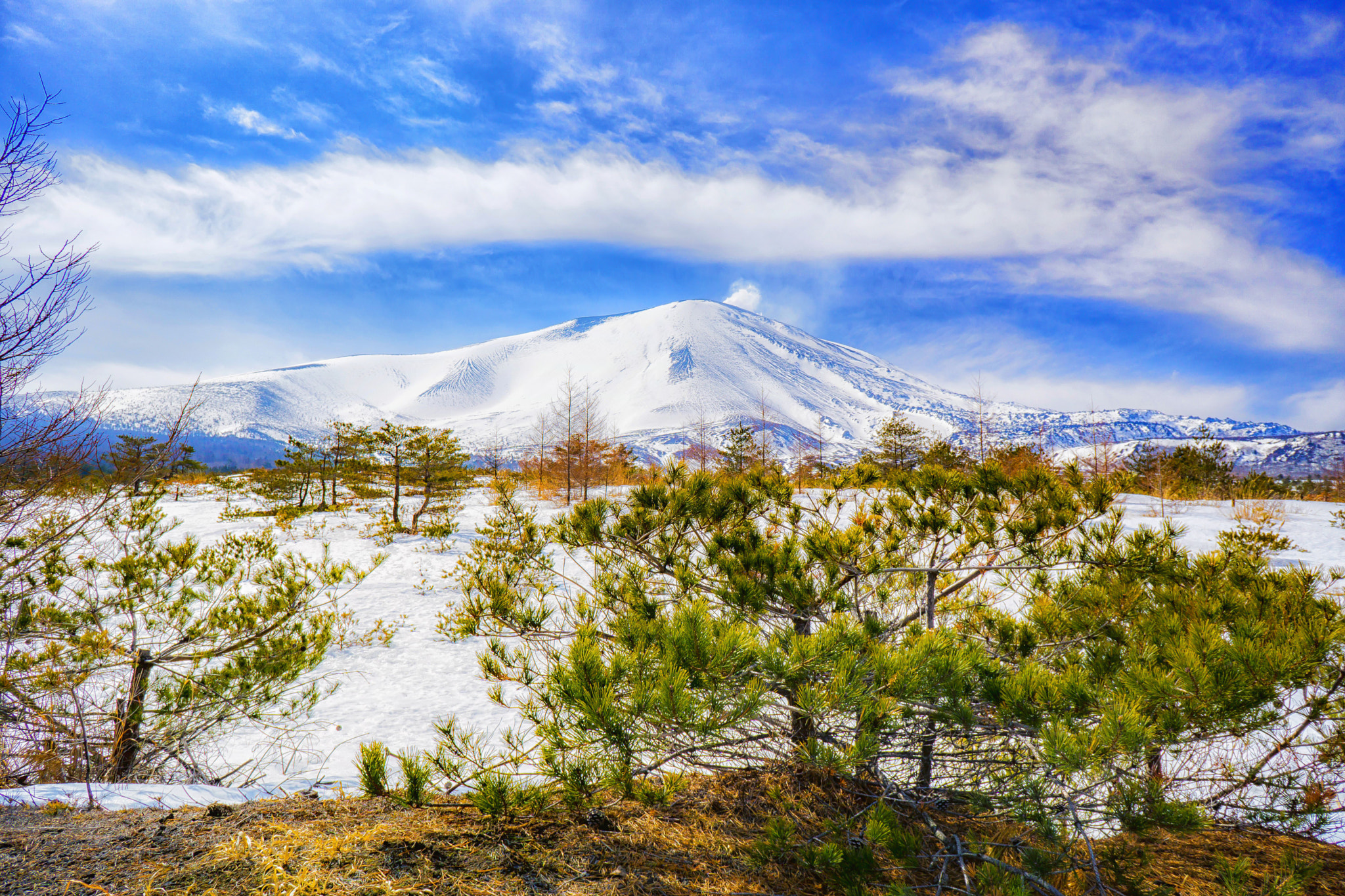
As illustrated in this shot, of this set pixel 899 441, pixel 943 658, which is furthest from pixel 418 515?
pixel 899 441

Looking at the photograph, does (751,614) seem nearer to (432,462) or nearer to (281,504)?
(432,462)

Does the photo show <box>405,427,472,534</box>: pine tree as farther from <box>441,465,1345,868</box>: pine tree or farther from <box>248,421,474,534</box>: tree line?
<box>441,465,1345,868</box>: pine tree

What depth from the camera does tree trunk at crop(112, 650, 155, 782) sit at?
3162mm

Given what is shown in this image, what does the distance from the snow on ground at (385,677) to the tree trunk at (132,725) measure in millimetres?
440

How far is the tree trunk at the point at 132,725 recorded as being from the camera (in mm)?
3162

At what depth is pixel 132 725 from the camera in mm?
3238

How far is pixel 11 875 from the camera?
5.16 feet

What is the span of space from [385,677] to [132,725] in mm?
3367

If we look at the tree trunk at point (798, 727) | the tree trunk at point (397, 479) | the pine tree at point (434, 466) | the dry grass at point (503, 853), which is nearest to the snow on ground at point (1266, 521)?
the dry grass at point (503, 853)

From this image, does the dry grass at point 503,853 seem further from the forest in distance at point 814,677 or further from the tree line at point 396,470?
the tree line at point 396,470

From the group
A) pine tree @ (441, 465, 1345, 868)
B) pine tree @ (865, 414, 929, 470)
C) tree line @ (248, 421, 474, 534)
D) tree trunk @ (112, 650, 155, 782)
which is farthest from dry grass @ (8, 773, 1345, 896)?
pine tree @ (865, 414, 929, 470)

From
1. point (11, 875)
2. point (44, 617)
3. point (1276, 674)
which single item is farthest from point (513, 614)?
point (44, 617)

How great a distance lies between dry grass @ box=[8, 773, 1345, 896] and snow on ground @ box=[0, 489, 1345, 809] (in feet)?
1.55

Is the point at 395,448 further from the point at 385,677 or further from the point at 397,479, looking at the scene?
the point at 385,677
